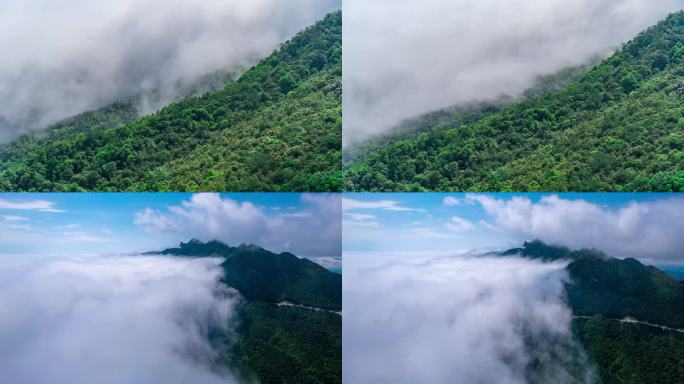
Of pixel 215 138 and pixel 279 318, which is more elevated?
pixel 215 138

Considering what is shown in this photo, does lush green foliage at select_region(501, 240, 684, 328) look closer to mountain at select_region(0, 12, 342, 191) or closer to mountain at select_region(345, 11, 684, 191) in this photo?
mountain at select_region(345, 11, 684, 191)

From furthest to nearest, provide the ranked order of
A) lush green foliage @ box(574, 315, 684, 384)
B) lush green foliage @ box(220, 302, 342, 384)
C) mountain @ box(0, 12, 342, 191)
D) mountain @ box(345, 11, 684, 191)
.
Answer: mountain @ box(0, 12, 342, 191) → lush green foliage @ box(220, 302, 342, 384) → mountain @ box(345, 11, 684, 191) → lush green foliage @ box(574, 315, 684, 384)

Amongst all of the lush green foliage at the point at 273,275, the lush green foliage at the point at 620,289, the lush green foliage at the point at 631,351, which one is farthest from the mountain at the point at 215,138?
the lush green foliage at the point at 631,351

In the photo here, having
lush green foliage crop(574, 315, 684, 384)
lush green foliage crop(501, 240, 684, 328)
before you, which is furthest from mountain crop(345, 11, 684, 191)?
lush green foliage crop(574, 315, 684, 384)

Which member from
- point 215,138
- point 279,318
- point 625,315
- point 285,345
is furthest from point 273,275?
point 625,315

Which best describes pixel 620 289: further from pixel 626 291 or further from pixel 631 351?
pixel 631 351

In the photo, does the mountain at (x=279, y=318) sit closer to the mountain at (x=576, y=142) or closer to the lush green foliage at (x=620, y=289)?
the mountain at (x=576, y=142)
